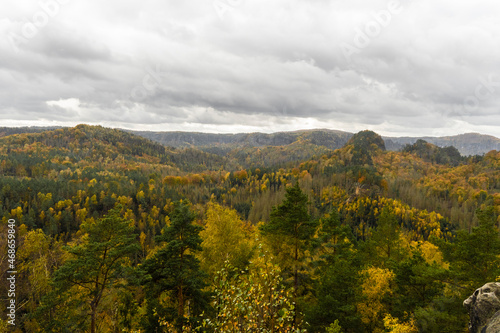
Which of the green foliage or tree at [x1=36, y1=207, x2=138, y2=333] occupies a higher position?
the green foliage

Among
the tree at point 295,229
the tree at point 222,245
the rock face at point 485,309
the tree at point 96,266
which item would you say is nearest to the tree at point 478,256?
the rock face at point 485,309

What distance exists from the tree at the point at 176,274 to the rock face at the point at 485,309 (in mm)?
15451

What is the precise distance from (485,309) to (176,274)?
1742cm

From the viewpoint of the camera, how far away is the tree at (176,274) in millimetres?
17531

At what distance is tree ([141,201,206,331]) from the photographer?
17.5 metres

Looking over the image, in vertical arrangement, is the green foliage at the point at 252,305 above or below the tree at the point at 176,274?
above

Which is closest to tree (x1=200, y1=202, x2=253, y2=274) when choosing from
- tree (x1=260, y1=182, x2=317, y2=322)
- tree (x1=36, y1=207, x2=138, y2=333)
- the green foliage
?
tree (x1=260, y1=182, x2=317, y2=322)

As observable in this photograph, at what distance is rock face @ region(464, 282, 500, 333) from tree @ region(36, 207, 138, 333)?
20557 mm

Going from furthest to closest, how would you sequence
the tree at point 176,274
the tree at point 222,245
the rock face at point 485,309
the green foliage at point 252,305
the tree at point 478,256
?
the tree at point 222,245 → the tree at point 478,256 → the tree at point 176,274 → the rock face at point 485,309 → the green foliage at point 252,305

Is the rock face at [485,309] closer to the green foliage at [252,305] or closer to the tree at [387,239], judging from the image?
the green foliage at [252,305]

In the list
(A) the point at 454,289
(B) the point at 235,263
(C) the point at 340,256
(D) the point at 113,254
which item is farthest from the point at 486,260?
(D) the point at 113,254

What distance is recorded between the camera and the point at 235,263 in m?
26.5

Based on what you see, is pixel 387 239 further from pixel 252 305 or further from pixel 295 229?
pixel 252 305

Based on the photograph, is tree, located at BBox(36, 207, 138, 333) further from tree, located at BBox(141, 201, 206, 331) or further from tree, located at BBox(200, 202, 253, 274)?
tree, located at BBox(200, 202, 253, 274)
